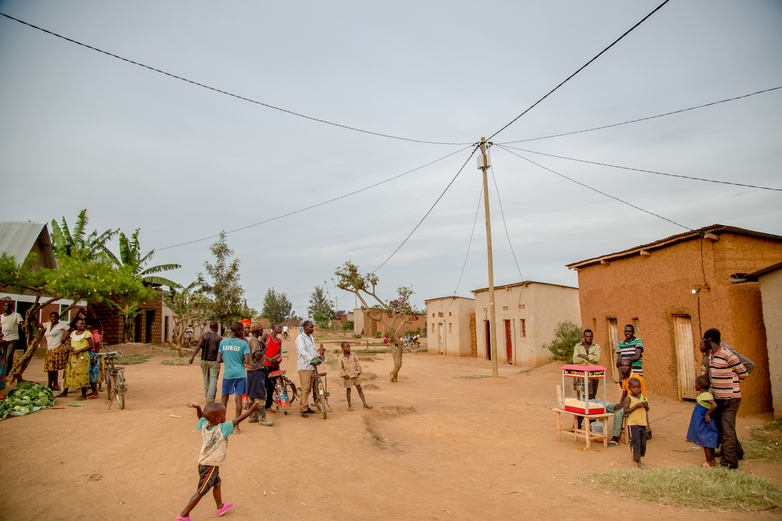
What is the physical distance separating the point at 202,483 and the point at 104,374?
7.25m

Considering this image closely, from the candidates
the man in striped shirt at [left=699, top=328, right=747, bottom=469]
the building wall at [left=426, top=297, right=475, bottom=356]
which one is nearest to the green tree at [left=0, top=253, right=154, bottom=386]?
the man in striped shirt at [left=699, top=328, right=747, bottom=469]

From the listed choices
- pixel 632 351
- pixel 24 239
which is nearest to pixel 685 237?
pixel 632 351

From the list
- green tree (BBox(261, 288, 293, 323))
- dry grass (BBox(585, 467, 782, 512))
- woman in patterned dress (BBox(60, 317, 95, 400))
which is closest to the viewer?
dry grass (BBox(585, 467, 782, 512))

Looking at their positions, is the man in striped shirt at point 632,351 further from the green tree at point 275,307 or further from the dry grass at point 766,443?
the green tree at point 275,307

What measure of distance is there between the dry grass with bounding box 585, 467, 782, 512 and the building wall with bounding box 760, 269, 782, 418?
13.0 feet

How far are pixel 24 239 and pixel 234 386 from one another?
19.2m

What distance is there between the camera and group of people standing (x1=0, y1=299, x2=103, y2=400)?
31.2ft

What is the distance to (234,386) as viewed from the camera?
785cm

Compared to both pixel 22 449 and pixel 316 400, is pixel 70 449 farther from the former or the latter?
pixel 316 400

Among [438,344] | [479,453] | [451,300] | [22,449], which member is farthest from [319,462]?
[438,344]

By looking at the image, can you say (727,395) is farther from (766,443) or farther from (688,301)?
(688,301)

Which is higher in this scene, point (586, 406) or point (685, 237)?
point (685, 237)

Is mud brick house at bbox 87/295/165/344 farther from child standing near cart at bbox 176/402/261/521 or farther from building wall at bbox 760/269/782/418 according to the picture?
building wall at bbox 760/269/782/418

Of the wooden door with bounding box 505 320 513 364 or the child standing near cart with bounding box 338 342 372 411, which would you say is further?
the wooden door with bounding box 505 320 513 364
